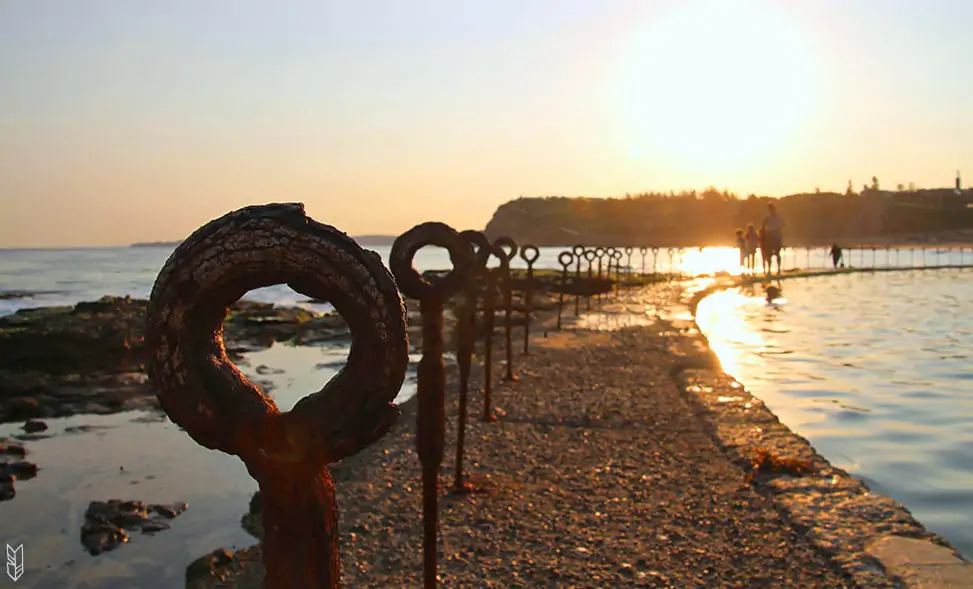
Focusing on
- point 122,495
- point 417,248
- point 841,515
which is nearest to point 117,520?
point 122,495

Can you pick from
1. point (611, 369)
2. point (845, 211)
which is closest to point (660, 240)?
point (845, 211)

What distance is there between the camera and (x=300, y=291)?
1.62m

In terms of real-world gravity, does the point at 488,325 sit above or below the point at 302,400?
below

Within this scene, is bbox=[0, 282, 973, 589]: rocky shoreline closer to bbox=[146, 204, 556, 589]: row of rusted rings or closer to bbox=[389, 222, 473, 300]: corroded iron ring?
bbox=[389, 222, 473, 300]: corroded iron ring

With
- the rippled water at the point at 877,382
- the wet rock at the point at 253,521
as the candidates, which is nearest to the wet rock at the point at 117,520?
the wet rock at the point at 253,521

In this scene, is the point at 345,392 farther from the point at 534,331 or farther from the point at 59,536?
the point at 534,331

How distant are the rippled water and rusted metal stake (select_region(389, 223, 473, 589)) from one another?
10.9ft

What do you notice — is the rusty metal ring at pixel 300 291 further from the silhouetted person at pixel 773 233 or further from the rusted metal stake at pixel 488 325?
the silhouetted person at pixel 773 233

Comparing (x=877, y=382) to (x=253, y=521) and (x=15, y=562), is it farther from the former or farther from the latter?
→ (x=15, y=562)

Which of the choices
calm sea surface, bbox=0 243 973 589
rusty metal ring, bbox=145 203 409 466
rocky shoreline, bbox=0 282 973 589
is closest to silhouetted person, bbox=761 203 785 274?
calm sea surface, bbox=0 243 973 589

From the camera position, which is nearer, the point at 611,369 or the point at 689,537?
the point at 689,537

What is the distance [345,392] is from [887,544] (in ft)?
12.1

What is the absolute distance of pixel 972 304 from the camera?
1977cm

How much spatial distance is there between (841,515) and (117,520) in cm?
501
